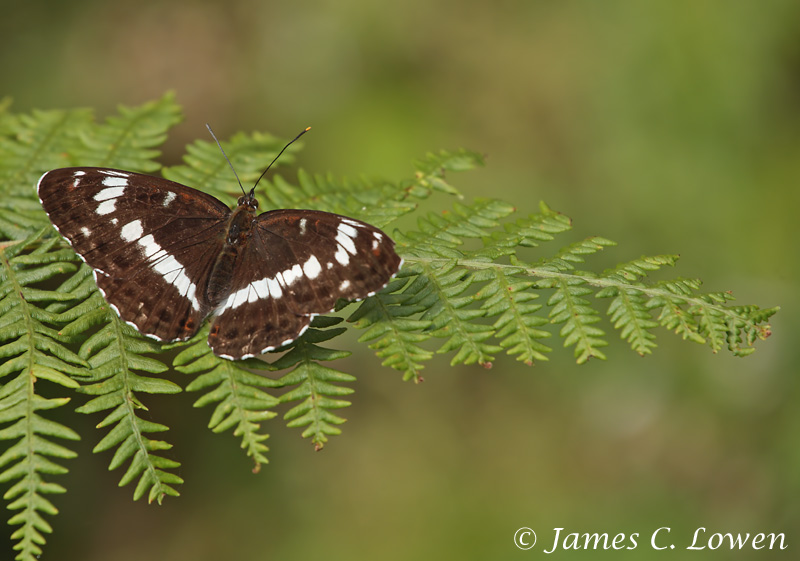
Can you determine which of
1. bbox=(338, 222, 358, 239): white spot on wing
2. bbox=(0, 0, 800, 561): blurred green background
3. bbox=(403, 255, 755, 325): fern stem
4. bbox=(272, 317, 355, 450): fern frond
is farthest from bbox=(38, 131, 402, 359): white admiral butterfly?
bbox=(0, 0, 800, 561): blurred green background

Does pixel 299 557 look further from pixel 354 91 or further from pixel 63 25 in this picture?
pixel 63 25

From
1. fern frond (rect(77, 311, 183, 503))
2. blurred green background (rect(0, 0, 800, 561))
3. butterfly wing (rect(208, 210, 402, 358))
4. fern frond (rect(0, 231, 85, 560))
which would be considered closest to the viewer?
fern frond (rect(0, 231, 85, 560))


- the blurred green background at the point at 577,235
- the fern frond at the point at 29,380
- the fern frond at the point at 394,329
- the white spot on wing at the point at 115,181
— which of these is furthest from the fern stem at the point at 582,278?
the blurred green background at the point at 577,235

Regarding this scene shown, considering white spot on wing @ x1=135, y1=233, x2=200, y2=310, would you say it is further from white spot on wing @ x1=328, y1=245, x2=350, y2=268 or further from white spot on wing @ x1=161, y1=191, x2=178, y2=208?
white spot on wing @ x1=328, y1=245, x2=350, y2=268

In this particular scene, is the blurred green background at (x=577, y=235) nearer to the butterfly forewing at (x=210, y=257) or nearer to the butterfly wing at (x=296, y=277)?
the butterfly forewing at (x=210, y=257)

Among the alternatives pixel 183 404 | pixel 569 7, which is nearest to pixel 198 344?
pixel 183 404

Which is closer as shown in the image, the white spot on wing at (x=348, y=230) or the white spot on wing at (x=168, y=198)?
the white spot on wing at (x=348, y=230)

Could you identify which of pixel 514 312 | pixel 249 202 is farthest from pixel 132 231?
pixel 514 312
